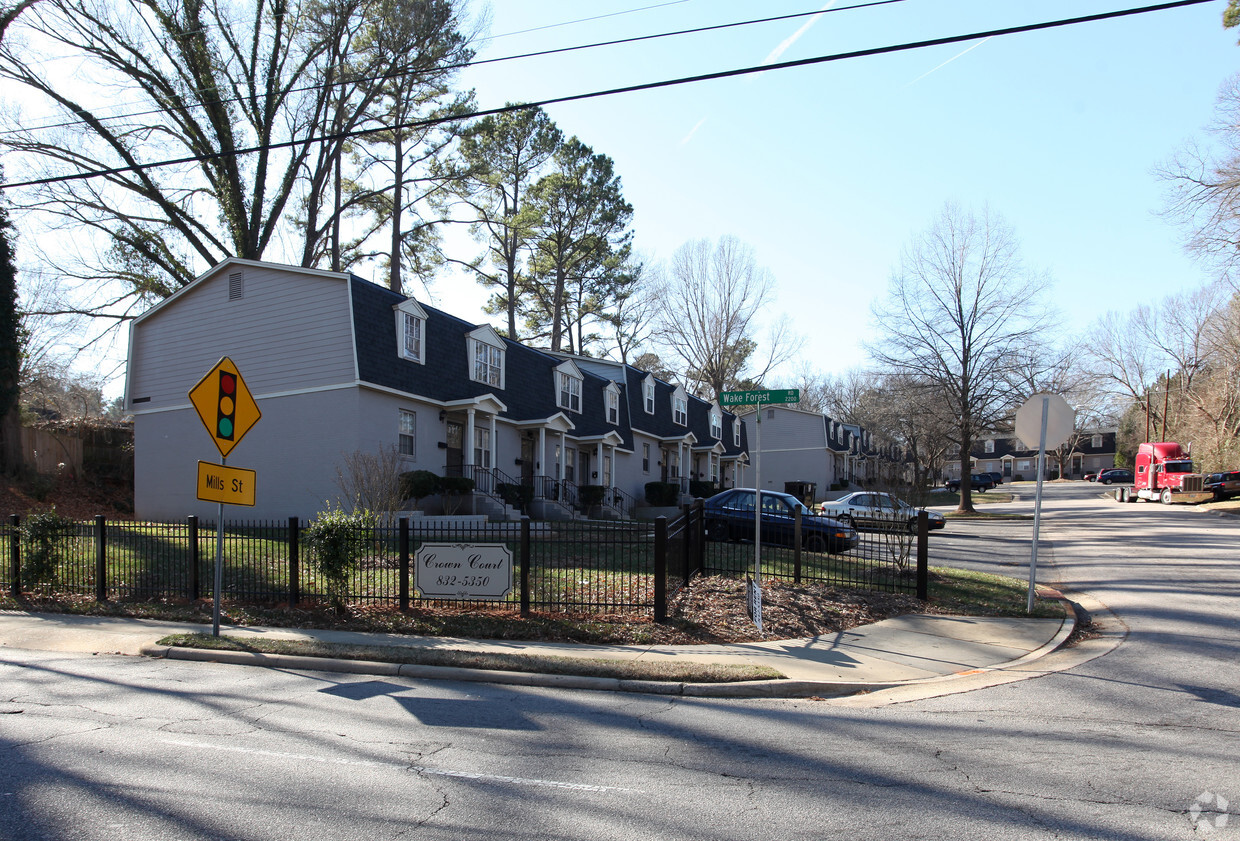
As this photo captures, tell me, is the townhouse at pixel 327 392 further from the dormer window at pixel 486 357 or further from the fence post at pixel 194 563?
the fence post at pixel 194 563

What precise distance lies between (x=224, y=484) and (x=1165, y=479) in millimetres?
47509

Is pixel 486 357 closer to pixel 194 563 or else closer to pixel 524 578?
pixel 194 563

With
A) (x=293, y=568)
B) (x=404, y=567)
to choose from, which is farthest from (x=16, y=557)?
(x=404, y=567)

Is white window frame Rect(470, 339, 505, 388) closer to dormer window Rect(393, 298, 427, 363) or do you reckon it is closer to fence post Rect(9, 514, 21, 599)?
dormer window Rect(393, 298, 427, 363)

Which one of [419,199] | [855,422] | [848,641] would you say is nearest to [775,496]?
[848,641]

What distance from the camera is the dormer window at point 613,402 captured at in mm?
34094

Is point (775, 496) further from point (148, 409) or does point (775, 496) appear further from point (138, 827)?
point (148, 409)

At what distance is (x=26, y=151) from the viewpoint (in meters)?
25.8

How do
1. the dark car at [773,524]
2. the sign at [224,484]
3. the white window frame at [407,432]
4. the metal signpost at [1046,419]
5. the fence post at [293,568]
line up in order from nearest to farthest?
the sign at [224,484]
the fence post at [293,568]
the metal signpost at [1046,419]
the dark car at [773,524]
the white window frame at [407,432]

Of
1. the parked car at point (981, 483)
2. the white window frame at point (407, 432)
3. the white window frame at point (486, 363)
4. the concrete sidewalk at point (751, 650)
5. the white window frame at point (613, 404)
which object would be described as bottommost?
the parked car at point (981, 483)

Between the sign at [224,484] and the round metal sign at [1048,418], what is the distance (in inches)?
446

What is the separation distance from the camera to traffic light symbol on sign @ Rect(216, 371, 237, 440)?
941 cm

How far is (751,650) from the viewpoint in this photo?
8.93 meters

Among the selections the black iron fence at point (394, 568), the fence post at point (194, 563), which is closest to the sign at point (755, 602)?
the black iron fence at point (394, 568)
